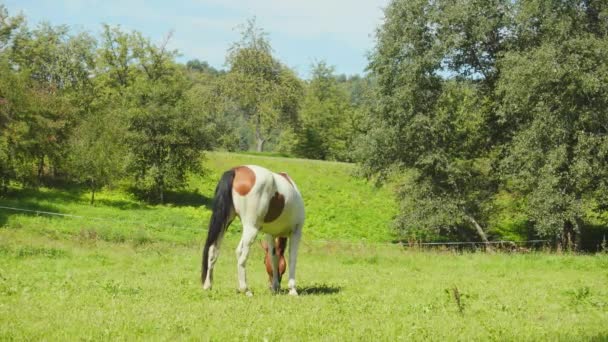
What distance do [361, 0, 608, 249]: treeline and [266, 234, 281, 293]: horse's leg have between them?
57.9 feet

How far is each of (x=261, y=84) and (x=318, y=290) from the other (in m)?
56.0

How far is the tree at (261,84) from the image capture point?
66125 mm

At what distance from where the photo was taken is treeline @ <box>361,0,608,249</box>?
83.6 ft

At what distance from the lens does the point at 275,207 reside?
1156 centimetres

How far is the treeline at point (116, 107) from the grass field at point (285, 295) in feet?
27.5

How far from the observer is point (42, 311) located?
823 centimetres

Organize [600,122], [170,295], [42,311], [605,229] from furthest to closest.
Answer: [605,229], [600,122], [170,295], [42,311]

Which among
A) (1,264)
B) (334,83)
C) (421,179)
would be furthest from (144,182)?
(334,83)

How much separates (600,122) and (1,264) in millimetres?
24278

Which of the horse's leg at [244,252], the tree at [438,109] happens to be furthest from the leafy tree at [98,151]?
the horse's leg at [244,252]

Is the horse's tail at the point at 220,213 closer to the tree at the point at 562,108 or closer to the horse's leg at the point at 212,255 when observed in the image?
the horse's leg at the point at 212,255

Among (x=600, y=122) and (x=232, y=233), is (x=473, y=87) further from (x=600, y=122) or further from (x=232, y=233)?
(x=232, y=233)

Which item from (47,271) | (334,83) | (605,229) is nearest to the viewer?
(47,271)

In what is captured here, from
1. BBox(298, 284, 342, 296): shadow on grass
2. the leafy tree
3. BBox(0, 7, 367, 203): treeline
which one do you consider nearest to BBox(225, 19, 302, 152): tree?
BBox(0, 7, 367, 203): treeline
